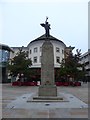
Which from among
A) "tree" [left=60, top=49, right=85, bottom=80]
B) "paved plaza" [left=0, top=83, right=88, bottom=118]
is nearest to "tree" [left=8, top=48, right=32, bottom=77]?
"tree" [left=60, top=49, right=85, bottom=80]

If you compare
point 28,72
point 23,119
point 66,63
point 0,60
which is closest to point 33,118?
point 23,119

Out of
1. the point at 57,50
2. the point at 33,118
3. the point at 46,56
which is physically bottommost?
the point at 33,118

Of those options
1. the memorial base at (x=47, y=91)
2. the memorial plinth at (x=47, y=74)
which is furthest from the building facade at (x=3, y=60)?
the memorial base at (x=47, y=91)

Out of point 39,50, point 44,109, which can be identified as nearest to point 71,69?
point 39,50

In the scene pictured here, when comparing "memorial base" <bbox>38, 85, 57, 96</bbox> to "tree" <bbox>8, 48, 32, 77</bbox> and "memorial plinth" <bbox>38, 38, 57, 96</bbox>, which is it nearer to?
"memorial plinth" <bbox>38, 38, 57, 96</bbox>

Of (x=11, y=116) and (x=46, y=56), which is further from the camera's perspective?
(x=46, y=56)

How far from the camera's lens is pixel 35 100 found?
18.6 meters

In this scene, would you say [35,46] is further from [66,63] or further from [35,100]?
[35,100]

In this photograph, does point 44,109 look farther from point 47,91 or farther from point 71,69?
point 71,69

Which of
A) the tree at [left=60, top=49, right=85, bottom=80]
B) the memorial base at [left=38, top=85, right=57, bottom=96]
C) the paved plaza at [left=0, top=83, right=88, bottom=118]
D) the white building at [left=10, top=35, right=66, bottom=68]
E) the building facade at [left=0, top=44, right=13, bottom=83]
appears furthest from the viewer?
the white building at [left=10, top=35, right=66, bottom=68]

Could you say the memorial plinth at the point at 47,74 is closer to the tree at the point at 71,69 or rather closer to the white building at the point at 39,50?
the tree at the point at 71,69

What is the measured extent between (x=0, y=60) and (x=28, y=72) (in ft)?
65.5

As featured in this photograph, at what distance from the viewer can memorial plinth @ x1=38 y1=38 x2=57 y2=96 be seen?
2039cm

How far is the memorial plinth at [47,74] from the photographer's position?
20.4 meters
